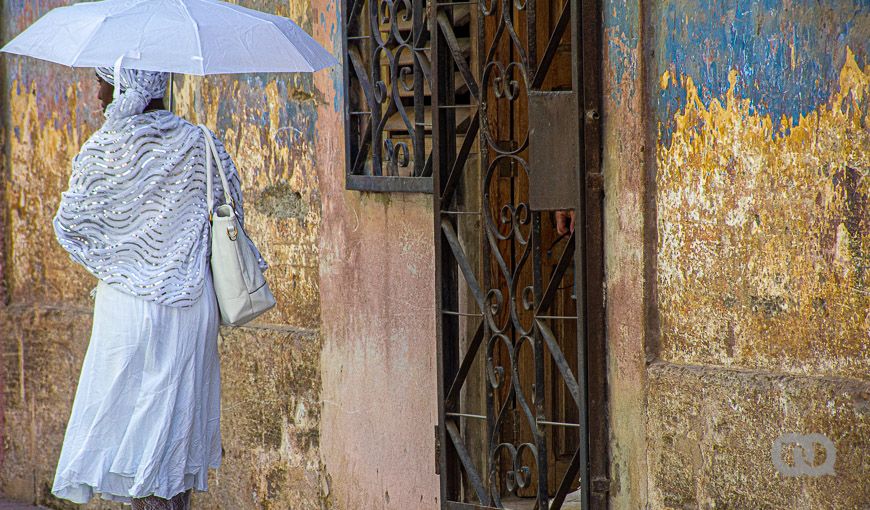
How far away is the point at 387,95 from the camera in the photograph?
6230 mm

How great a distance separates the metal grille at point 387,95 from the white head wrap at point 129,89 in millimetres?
1307

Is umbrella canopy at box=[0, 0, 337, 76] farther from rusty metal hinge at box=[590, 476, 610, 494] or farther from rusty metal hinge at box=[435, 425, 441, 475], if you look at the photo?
rusty metal hinge at box=[590, 476, 610, 494]

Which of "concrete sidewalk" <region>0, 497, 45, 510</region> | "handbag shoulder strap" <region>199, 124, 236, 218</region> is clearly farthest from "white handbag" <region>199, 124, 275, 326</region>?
"concrete sidewalk" <region>0, 497, 45, 510</region>

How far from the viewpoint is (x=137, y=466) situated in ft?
16.5

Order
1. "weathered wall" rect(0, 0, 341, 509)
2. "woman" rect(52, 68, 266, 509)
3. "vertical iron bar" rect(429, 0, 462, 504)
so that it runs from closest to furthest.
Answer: "woman" rect(52, 68, 266, 509) < "vertical iron bar" rect(429, 0, 462, 504) < "weathered wall" rect(0, 0, 341, 509)

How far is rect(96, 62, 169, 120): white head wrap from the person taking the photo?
495 centimetres

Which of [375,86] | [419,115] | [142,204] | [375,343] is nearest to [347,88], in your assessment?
[375,86]

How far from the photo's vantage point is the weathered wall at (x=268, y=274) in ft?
21.7

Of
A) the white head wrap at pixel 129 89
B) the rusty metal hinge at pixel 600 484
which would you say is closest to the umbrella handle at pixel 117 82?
the white head wrap at pixel 129 89

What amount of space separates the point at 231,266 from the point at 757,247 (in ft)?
5.88

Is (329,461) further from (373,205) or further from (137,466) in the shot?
(137,466)

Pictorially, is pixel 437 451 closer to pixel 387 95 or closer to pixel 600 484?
pixel 600 484

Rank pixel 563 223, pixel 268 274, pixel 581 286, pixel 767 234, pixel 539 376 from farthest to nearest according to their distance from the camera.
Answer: pixel 268 274
pixel 563 223
pixel 539 376
pixel 581 286
pixel 767 234

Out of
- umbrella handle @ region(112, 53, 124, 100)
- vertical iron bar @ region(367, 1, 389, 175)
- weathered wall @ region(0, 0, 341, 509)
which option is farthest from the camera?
weathered wall @ region(0, 0, 341, 509)
